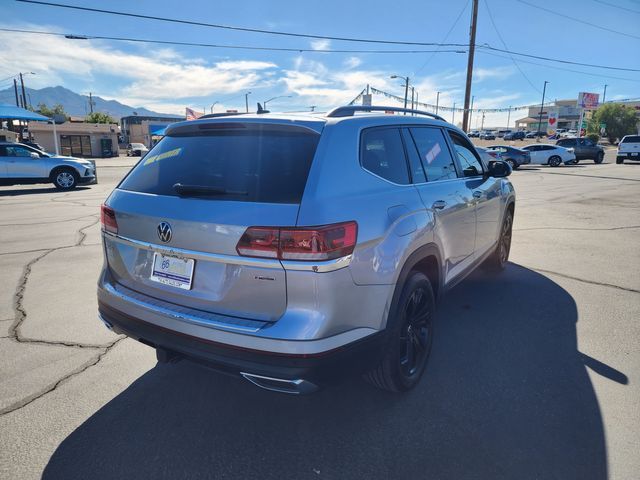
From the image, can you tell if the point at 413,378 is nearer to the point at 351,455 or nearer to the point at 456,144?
the point at 351,455

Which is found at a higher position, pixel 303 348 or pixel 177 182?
pixel 177 182

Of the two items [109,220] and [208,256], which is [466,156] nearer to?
[208,256]

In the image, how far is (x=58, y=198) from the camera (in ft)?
43.2

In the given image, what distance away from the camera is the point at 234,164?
248cm

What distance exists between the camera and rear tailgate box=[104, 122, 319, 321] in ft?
7.20

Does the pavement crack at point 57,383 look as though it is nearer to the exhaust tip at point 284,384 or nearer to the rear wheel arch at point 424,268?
the exhaust tip at point 284,384

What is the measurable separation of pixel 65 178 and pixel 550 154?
2836 centimetres

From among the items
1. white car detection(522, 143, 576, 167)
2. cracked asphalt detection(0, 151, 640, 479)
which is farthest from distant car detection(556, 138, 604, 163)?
cracked asphalt detection(0, 151, 640, 479)

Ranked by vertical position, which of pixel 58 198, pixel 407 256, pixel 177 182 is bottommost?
pixel 58 198

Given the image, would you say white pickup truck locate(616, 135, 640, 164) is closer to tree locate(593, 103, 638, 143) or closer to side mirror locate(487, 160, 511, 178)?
side mirror locate(487, 160, 511, 178)

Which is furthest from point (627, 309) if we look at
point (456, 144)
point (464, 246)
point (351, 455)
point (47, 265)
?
point (47, 265)

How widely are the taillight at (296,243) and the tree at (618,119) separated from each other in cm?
7458

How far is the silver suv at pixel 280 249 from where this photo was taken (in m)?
2.14

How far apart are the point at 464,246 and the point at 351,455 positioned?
2.17 metres
